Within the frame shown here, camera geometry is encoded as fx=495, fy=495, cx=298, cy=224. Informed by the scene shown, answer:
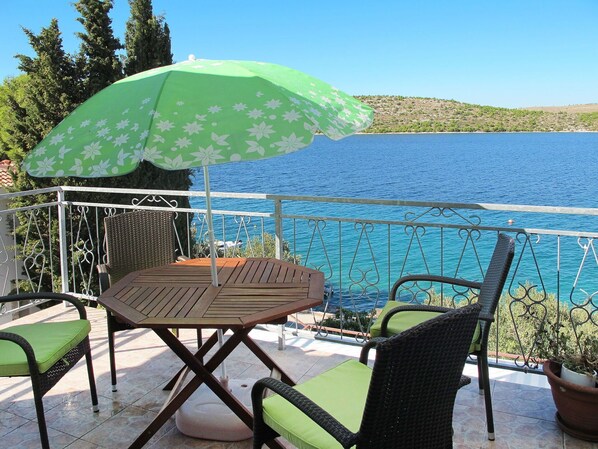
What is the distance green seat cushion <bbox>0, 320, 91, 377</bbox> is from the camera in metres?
2.21

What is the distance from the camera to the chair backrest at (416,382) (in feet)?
4.62

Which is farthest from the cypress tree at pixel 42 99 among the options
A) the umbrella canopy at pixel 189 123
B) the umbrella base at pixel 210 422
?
the umbrella canopy at pixel 189 123

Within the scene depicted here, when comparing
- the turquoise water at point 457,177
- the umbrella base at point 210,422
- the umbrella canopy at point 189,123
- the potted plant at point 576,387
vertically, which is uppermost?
the umbrella canopy at point 189,123

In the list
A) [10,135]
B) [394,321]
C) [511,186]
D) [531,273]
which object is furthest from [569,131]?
[394,321]

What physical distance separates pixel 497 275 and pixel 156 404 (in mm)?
2030

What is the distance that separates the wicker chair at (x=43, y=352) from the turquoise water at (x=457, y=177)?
13.6 meters

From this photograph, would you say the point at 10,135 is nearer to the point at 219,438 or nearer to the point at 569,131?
the point at 219,438

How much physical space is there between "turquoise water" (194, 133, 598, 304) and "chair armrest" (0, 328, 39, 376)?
1405cm

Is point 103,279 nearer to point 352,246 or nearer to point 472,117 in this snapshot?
point 352,246

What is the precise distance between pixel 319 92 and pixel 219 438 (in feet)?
5.88

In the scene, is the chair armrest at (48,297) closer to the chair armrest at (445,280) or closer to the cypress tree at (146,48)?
the chair armrest at (445,280)

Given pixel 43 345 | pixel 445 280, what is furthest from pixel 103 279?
pixel 445 280

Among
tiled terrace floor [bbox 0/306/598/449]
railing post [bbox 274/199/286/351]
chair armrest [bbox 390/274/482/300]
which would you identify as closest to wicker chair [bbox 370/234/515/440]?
chair armrest [bbox 390/274/482/300]

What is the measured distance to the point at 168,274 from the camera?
287 cm
